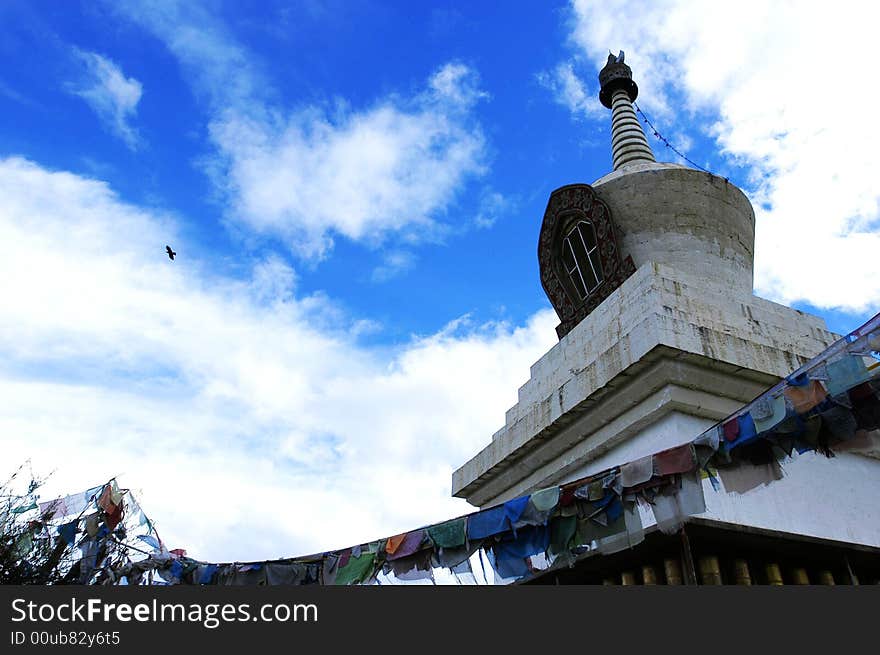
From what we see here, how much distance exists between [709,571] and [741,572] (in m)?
0.26

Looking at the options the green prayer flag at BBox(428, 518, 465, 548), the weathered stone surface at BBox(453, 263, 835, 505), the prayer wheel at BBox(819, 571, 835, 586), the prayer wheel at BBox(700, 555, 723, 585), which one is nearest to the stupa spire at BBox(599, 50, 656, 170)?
the weathered stone surface at BBox(453, 263, 835, 505)

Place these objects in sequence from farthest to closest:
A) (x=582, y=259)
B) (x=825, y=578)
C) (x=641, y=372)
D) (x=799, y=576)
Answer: (x=582, y=259) < (x=641, y=372) < (x=825, y=578) < (x=799, y=576)

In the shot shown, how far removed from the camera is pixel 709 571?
16.4 feet

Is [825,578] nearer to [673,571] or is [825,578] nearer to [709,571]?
[709,571]

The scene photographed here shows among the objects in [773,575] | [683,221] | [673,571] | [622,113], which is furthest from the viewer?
[622,113]

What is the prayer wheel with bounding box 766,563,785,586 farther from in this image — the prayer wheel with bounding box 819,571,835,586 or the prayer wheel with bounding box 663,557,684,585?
the prayer wheel with bounding box 663,557,684,585

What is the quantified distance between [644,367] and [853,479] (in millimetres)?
2321

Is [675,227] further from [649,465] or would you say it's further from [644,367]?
[649,465]

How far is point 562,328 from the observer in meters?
9.35

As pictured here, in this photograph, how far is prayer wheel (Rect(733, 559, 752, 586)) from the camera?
16.5ft

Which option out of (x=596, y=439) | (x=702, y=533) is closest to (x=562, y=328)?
(x=596, y=439)

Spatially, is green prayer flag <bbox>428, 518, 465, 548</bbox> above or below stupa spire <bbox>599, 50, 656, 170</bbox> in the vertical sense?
below

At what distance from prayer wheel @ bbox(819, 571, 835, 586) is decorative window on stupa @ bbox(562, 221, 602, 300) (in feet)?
14.0
